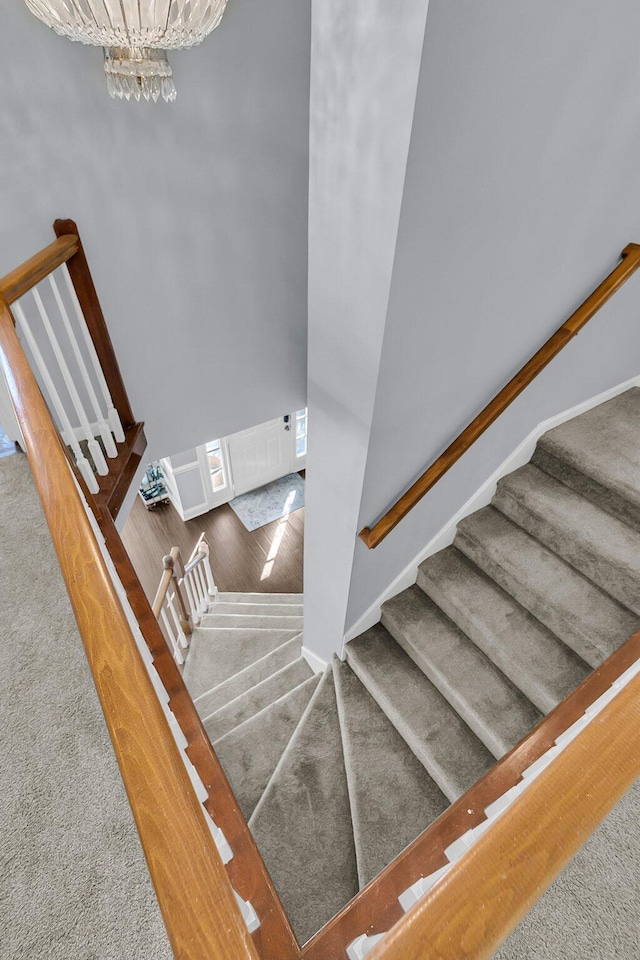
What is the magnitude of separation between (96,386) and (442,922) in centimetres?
249

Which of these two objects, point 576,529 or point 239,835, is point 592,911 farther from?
point 576,529

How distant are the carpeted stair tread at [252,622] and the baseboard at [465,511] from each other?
1.63 m

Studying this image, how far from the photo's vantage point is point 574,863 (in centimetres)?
94

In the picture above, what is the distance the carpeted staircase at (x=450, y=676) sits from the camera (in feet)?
7.45

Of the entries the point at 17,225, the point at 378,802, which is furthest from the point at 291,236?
the point at 378,802

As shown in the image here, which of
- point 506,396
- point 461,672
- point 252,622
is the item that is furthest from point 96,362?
point 252,622

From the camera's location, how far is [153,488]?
268 inches

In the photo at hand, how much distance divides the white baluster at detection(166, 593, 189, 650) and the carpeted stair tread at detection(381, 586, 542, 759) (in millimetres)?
1629

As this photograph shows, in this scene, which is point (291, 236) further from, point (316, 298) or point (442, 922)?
point (442, 922)

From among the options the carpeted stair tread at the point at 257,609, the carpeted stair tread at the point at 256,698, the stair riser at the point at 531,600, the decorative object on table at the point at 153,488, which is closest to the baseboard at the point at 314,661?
the carpeted stair tread at the point at 256,698

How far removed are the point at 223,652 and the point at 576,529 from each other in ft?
9.27

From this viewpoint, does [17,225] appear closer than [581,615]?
Yes

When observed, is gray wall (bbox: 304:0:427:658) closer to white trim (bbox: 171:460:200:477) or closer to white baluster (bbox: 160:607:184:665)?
white baluster (bbox: 160:607:184:665)

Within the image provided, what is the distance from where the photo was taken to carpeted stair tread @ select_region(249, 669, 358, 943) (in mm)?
2139
